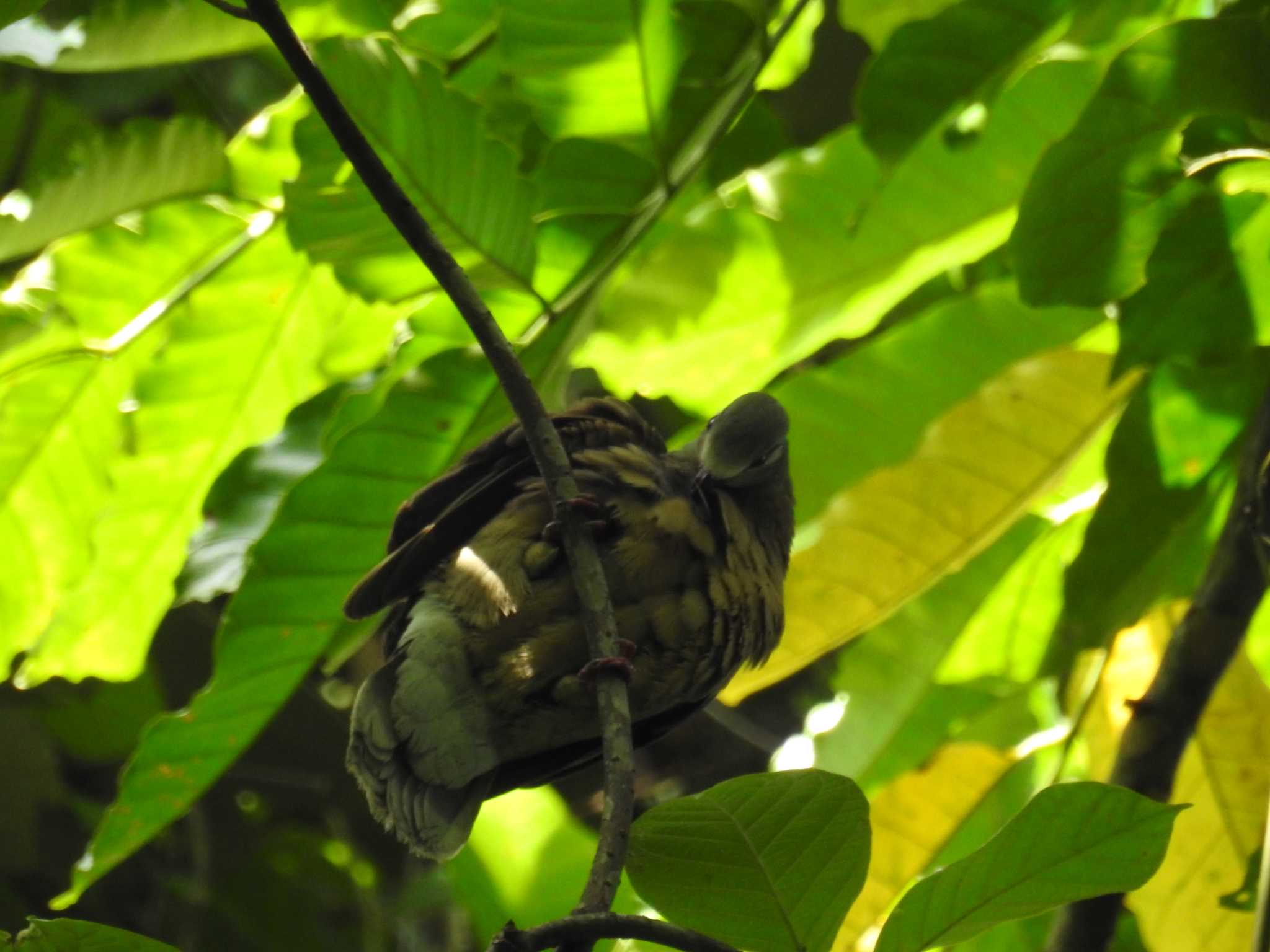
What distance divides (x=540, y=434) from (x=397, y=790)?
28.7 inches

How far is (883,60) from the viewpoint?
6.37 ft

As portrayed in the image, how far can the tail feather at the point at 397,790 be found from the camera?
2.04 m

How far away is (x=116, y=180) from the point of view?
7.35 feet

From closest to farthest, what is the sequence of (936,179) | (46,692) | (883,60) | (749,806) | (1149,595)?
(749,806)
(883,60)
(1149,595)
(936,179)
(46,692)

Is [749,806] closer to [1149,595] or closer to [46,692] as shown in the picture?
[1149,595]

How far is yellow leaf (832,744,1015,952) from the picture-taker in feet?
7.39

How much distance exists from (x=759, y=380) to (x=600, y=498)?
0.41 meters

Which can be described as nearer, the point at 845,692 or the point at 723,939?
the point at 723,939

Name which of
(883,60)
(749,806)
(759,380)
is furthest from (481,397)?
(749,806)

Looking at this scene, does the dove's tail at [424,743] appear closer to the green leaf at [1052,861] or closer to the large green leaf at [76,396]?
the large green leaf at [76,396]

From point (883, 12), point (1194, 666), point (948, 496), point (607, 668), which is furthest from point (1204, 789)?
point (883, 12)

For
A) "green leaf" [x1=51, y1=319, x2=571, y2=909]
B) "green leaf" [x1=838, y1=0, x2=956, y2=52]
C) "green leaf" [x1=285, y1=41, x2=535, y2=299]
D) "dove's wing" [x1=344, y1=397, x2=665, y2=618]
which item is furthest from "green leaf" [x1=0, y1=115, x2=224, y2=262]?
"green leaf" [x1=838, y1=0, x2=956, y2=52]

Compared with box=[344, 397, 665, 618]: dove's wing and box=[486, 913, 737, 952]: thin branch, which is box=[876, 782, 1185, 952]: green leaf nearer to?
box=[486, 913, 737, 952]: thin branch

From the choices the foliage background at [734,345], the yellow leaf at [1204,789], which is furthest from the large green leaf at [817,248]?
the yellow leaf at [1204,789]
